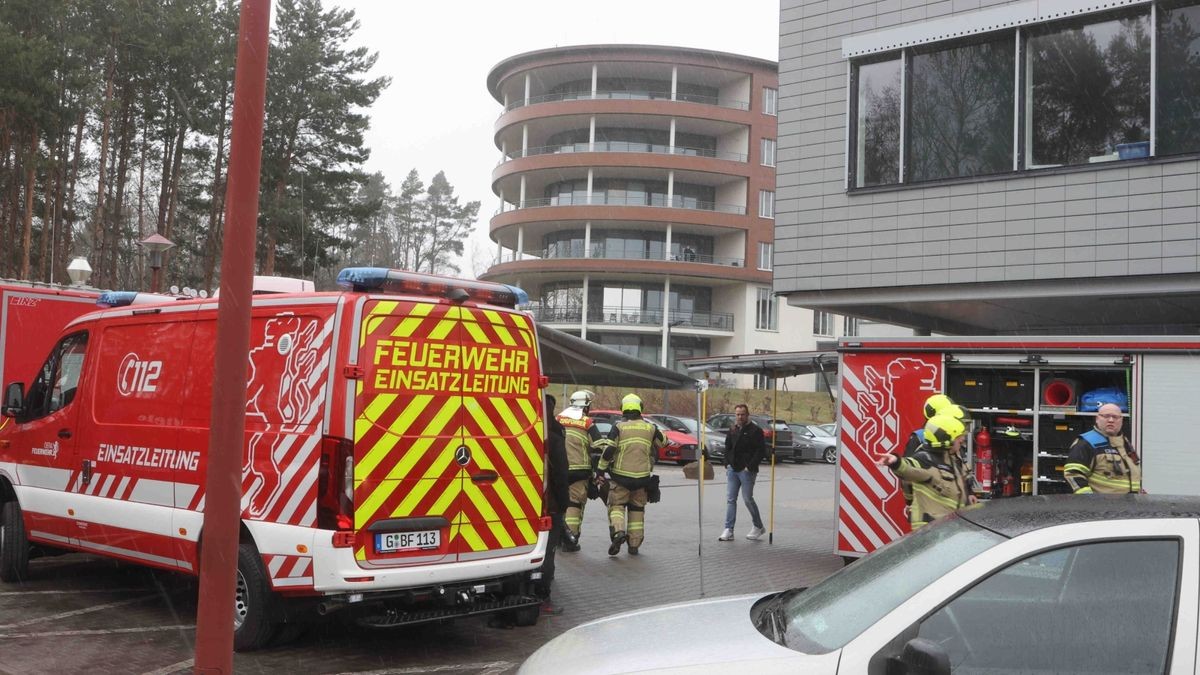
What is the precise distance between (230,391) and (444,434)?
2447 mm

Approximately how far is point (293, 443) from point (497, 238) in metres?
56.3

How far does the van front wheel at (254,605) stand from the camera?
20.8 ft

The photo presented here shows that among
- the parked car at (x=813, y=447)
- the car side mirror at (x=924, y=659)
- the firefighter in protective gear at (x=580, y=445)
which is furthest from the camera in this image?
the parked car at (x=813, y=447)

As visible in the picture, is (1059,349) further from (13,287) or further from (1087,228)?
(13,287)

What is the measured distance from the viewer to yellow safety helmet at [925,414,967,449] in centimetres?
736

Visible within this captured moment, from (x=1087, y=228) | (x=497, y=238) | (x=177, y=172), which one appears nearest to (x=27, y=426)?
(x=1087, y=228)

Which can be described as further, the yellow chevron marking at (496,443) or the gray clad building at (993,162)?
the gray clad building at (993,162)

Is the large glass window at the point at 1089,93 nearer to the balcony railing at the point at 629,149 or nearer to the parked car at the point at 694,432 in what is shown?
the parked car at the point at 694,432

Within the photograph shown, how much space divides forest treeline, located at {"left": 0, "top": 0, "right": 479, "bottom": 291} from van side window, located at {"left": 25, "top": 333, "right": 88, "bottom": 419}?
1816 cm

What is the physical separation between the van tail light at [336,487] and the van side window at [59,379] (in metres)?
3.32

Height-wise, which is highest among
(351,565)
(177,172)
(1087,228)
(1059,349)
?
(177,172)

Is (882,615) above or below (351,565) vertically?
above

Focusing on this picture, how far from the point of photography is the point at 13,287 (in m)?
12.2

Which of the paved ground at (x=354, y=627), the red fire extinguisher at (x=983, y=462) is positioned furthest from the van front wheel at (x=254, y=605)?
the red fire extinguisher at (x=983, y=462)
